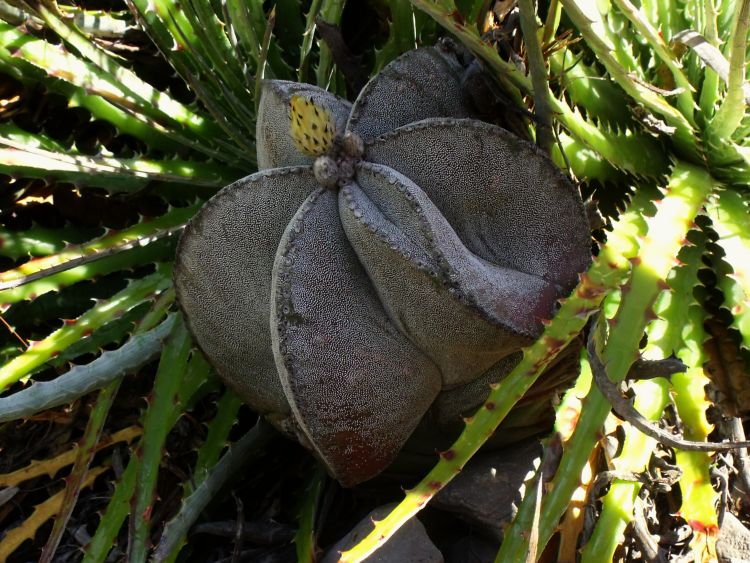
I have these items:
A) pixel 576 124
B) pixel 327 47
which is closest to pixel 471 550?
pixel 576 124

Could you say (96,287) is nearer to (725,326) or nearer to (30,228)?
(30,228)

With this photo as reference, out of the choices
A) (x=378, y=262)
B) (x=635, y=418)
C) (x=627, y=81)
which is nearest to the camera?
(x=635, y=418)

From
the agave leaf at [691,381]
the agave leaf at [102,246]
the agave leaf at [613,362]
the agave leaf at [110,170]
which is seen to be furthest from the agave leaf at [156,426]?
the agave leaf at [691,381]

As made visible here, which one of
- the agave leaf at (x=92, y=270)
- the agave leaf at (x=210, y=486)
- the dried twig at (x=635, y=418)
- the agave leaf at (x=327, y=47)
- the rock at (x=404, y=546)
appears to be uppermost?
the agave leaf at (x=327, y=47)

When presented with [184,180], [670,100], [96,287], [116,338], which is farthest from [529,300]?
[96,287]

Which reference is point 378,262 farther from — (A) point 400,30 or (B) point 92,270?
(B) point 92,270

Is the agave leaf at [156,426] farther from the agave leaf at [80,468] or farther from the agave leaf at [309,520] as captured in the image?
the agave leaf at [309,520]
